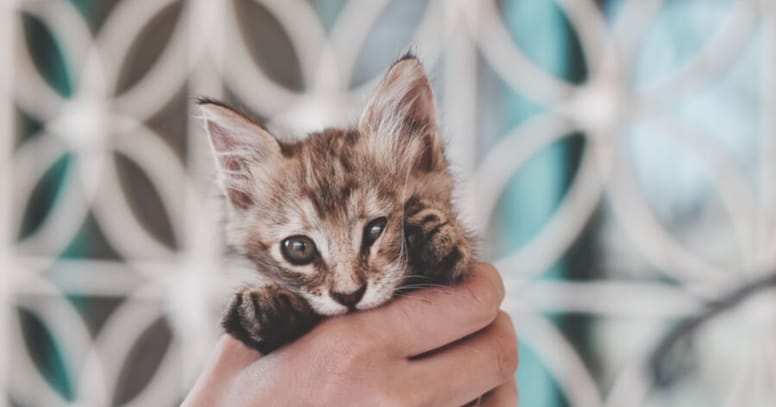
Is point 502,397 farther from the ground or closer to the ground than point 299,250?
closer to the ground

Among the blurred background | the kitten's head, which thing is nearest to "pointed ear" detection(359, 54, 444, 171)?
the kitten's head

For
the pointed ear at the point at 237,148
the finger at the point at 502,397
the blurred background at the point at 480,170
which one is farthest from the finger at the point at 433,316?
the blurred background at the point at 480,170

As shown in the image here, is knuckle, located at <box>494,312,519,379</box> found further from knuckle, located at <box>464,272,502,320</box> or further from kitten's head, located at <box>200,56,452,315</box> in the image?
kitten's head, located at <box>200,56,452,315</box>

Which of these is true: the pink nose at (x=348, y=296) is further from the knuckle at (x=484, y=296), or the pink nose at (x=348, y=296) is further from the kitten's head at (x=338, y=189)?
the knuckle at (x=484, y=296)

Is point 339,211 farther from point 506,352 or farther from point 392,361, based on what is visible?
point 506,352

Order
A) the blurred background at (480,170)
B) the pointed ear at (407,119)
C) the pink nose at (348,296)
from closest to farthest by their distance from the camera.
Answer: the pink nose at (348,296) < the pointed ear at (407,119) < the blurred background at (480,170)

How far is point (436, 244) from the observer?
2.83 feet

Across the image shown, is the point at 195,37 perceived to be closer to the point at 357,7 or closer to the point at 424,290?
the point at 357,7

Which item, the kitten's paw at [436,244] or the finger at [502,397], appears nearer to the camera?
the kitten's paw at [436,244]

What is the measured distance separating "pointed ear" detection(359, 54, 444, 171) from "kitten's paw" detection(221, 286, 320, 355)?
245 millimetres

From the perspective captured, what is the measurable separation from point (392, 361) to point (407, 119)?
0.32 m

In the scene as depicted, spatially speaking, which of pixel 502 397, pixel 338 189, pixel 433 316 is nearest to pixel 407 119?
pixel 338 189

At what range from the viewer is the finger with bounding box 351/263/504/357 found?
0.89m

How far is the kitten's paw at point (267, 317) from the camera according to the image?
850 mm
